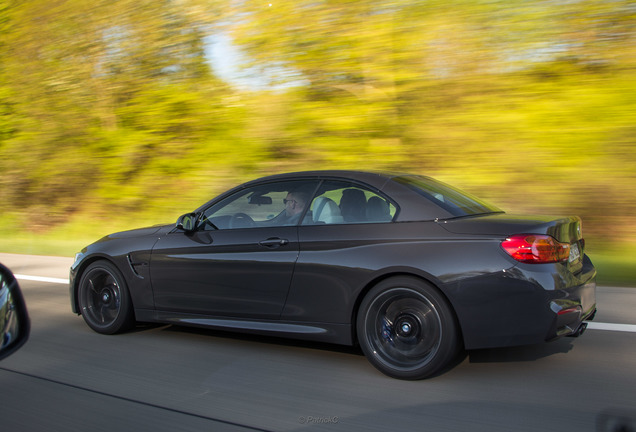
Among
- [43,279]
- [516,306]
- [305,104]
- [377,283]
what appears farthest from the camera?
[305,104]

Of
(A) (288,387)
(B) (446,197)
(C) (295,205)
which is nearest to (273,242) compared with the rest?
(C) (295,205)

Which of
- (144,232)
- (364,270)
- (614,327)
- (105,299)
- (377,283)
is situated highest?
(144,232)

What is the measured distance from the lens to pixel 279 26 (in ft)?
42.9

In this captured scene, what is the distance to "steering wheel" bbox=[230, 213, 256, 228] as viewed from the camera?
4945 mm

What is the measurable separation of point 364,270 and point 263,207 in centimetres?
114

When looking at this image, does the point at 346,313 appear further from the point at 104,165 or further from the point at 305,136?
the point at 104,165

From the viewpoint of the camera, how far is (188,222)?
5.14m

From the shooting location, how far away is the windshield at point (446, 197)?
14.4 ft

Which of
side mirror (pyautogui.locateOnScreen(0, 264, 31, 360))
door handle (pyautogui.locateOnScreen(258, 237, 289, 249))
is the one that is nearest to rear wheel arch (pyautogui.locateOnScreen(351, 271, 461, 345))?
door handle (pyautogui.locateOnScreen(258, 237, 289, 249))

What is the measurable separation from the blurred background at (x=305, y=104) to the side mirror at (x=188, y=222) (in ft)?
16.6

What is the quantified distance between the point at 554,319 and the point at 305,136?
355 inches

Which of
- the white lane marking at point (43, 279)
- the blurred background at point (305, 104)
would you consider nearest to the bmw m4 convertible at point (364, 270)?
the white lane marking at point (43, 279)

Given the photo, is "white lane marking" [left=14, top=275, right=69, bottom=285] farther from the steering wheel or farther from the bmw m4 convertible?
the steering wheel

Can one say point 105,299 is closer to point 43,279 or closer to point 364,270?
point 364,270
